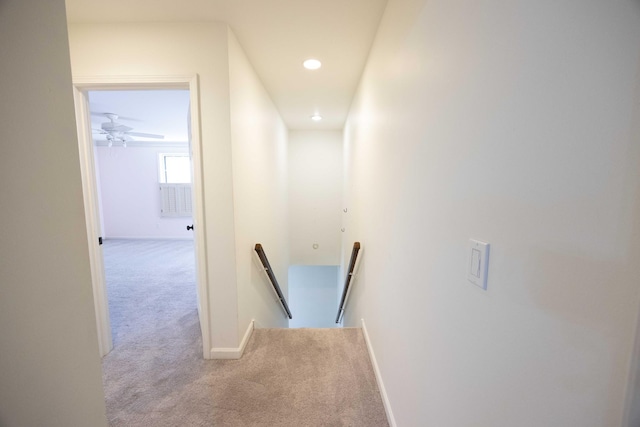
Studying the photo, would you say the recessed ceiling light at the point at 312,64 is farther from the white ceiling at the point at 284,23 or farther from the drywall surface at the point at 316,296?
the drywall surface at the point at 316,296

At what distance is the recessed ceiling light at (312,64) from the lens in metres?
2.20

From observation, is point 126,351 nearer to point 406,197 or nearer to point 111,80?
point 111,80

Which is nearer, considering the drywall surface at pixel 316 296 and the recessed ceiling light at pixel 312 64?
the recessed ceiling light at pixel 312 64

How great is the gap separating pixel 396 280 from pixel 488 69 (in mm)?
1005

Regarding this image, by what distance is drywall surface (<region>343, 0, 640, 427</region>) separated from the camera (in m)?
0.33

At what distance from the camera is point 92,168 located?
6.18ft

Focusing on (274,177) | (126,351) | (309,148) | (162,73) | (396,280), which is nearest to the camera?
(396,280)

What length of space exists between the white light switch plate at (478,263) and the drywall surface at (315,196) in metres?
4.32

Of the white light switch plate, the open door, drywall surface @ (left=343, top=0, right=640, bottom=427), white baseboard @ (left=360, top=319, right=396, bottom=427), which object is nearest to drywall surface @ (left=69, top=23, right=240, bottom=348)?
the open door

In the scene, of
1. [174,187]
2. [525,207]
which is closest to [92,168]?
[525,207]

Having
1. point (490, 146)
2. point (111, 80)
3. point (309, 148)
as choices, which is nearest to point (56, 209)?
point (490, 146)

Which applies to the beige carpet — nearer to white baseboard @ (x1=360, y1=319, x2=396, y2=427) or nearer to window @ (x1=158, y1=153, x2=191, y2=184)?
white baseboard @ (x1=360, y1=319, x2=396, y2=427)

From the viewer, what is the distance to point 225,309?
1.86 m

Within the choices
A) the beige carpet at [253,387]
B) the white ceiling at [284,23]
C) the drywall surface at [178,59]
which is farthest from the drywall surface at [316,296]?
the drywall surface at [178,59]
